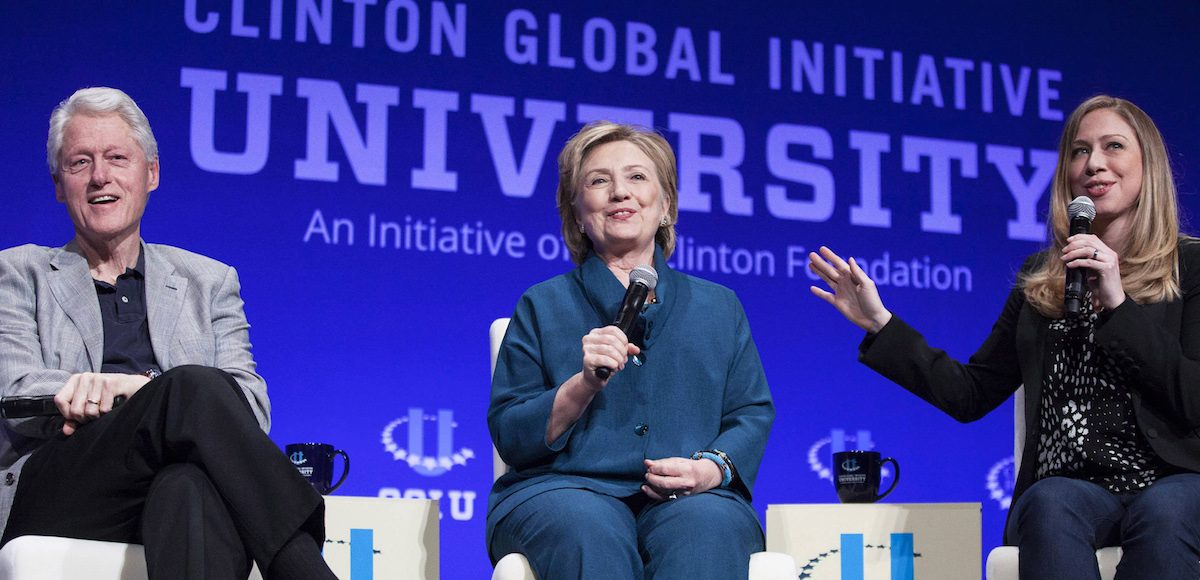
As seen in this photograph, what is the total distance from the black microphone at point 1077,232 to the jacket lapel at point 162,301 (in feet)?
5.52

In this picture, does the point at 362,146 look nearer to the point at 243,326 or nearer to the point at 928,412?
the point at 243,326

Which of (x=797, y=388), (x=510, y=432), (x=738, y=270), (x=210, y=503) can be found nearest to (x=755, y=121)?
(x=738, y=270)

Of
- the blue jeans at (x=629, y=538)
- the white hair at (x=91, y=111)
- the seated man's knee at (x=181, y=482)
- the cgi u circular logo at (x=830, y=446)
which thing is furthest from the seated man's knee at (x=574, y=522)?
the cgi u circular logo at (x=830, y=446)

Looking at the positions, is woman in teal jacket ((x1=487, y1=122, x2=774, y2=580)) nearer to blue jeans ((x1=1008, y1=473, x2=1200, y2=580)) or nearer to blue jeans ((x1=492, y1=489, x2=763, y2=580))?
blue jeans ((x1=492, y1=489, x2=763, y2=580))

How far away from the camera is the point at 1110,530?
7.82 feet

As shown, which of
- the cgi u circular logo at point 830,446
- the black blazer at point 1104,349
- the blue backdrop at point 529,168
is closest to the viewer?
the black blazer at point 1104,349

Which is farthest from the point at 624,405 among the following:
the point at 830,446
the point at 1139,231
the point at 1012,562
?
Answer: the point at 830,446

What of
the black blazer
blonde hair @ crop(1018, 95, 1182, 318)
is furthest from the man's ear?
blonde hair @ crop(1018, 95, 1182, 318)

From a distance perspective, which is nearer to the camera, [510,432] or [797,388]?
[510,432]

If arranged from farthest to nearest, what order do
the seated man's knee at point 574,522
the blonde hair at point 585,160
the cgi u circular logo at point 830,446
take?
the cgi u circular logo at point 830,446, the blonde hair at point 585,160, the seated man's knee at point 574,522

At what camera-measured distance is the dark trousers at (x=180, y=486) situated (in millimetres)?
2070

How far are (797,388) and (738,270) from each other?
0.43 meters

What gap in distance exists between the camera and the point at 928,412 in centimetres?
447

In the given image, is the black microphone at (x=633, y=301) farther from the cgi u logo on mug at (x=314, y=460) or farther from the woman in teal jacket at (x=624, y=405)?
the cgi u logo on mug at (x=314, y=460)
